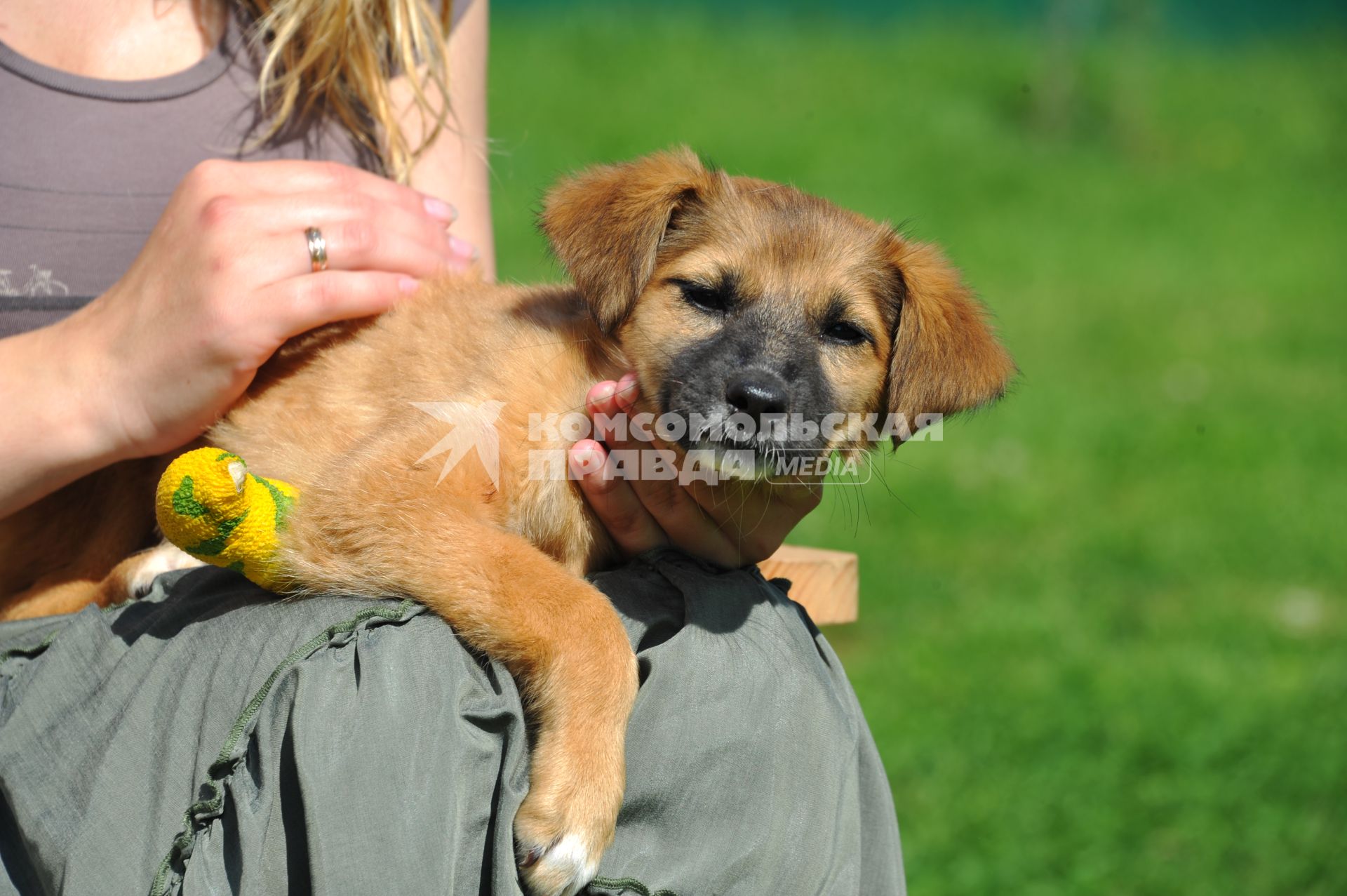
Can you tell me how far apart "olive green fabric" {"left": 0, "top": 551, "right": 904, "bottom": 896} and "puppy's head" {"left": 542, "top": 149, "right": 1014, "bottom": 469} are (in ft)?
2.02

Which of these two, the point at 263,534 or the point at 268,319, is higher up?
the point at 268,319

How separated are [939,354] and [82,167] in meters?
2.04

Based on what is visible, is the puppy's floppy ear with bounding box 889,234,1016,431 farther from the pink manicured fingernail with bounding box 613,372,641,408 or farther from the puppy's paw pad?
the puppy's paw pad

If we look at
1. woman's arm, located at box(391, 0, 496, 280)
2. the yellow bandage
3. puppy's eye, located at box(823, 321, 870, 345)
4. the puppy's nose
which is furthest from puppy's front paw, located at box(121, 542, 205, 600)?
puppy's eye, located at box(823, 321, 870, 345)

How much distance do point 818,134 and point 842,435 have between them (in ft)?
36.7

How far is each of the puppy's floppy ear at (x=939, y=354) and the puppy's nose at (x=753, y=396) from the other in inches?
17.0

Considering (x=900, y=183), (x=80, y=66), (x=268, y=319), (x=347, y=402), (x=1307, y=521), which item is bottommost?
(x=1307, y=521)

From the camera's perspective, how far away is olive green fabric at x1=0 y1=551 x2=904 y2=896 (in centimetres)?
190

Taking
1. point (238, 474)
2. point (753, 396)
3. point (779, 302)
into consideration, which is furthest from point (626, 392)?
point (238, 474)

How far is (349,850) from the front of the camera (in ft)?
6.13

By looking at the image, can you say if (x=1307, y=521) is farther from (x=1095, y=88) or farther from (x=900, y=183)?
(x=1095, y=88)

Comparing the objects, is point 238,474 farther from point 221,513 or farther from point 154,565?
point 154,565

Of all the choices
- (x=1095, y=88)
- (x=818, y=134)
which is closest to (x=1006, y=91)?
(x=1095, y=88)

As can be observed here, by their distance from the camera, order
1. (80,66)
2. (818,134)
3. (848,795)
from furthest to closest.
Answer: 1. (818,134)
2. (80,66)
3. (848,795)
